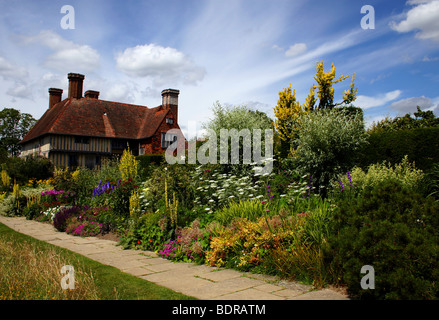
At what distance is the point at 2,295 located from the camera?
11.4 feet

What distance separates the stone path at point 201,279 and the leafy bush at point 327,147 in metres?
4.68

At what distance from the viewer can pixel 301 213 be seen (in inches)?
206

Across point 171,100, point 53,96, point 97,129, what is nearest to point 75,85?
point 97,129

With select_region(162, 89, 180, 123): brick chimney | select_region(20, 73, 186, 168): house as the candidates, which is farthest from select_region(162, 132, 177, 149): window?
select_region(162, 89, 180, 123): brick chimney

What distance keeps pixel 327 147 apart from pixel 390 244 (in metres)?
5.49

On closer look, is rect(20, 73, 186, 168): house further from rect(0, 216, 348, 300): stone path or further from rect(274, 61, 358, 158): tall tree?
rect(0, 216, 348, 300): stone path

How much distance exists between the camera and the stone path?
3.54 m

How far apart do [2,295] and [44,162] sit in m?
19.8

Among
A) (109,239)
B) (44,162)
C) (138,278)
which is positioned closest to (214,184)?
(109,239)

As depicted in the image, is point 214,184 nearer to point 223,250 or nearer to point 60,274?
point 223,250

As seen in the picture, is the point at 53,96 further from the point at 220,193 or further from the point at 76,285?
the point at 76,285

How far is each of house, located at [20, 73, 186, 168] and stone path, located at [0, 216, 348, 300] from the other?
22.6m

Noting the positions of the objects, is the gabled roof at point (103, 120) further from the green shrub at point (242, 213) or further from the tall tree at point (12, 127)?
the green shrub at point (242, 213)
